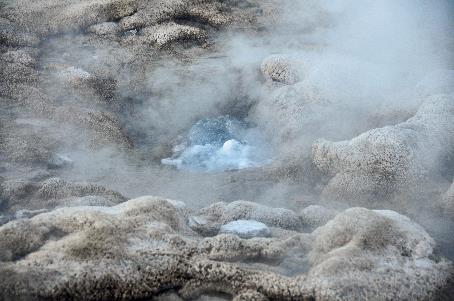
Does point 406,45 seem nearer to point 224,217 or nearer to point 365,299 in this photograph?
point 224,217

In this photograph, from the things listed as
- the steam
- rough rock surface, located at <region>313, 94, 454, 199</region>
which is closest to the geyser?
the steam

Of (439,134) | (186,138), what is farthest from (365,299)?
(186,138)

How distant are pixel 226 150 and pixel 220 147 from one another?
0.23 metres

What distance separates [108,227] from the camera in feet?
20.9

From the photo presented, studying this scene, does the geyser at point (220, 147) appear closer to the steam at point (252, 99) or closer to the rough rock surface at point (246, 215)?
the steam at point (252, 99)

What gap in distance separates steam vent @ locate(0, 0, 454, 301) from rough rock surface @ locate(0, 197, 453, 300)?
0.08 feet

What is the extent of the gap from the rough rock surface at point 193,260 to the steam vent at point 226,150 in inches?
1.0

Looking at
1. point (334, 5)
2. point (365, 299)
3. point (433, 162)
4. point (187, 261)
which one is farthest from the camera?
point (334, 5)

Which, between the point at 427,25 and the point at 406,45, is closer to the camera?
the point at 406,45

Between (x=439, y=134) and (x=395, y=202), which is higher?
(x=439, y=134)

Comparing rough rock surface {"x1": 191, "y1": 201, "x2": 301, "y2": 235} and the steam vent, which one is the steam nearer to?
the steam vent

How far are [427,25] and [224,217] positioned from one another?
472 inches

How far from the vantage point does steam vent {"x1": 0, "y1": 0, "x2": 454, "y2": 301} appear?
5949mm

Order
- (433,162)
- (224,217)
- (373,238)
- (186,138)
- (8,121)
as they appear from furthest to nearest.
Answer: (186,138) → (8,121) → (433,162) → (224,217) → (373,238)
